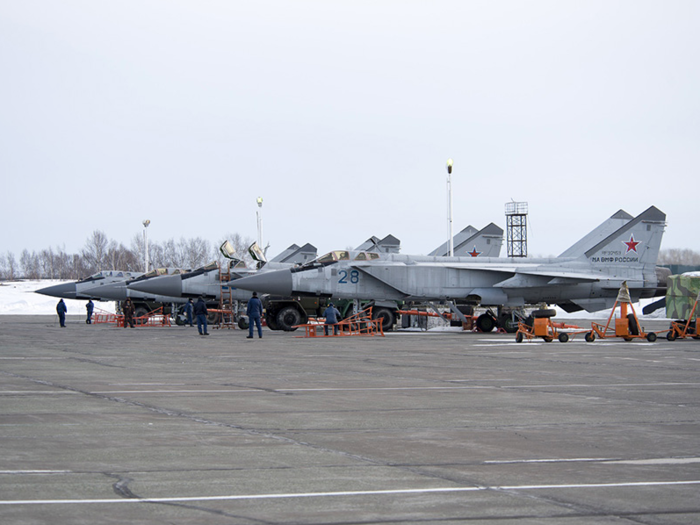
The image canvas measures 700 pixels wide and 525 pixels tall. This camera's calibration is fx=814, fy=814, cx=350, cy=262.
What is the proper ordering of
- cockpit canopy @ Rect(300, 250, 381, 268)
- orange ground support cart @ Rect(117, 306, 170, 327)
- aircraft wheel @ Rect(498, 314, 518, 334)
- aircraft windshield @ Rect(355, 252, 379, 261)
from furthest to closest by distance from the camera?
orange ground support cart @ Rect(117, 306, 170, 327) → aircraft wheel @ Rect(498, 314, 518, 334) → aircraft windshield @ Rect(355, 252, 379, 261) → cockpit canopy @ Rect(300, 250, 381, 268)

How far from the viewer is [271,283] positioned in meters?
27.0

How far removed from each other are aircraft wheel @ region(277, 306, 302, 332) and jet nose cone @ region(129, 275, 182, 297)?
232 inches

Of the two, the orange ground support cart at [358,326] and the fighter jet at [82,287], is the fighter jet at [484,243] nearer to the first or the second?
the orange ground support cart at [358,326]

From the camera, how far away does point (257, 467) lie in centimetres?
581

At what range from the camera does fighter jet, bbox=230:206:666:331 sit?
2741 centimetres

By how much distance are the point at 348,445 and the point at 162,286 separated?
2741 centimetres

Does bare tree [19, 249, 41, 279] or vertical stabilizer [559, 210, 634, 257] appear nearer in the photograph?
vertical stabilizer [559, 210, 634, 257]

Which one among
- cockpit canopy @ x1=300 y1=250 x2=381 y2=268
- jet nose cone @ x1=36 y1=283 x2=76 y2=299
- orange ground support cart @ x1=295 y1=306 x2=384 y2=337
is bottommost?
orange ground support cart @ x1=295 y1=306 x2=384 y2=337

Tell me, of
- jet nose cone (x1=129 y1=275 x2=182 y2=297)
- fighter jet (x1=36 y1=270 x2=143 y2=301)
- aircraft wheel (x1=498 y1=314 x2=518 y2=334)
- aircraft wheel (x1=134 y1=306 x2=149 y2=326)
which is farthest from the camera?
fighter jet (x1=36 y1=270 x2=143 y2=301)

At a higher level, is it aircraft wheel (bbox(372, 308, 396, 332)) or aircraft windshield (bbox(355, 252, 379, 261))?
aircraft windshield (bbox(355, 252, 379, 261))

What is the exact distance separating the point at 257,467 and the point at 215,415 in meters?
2.63

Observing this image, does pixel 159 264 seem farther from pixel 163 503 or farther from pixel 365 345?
pixel 163 503

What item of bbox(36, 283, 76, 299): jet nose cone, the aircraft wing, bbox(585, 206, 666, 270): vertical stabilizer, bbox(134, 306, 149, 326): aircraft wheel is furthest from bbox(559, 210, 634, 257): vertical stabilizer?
bbox(36, 283, 76, 299): jet nose cone

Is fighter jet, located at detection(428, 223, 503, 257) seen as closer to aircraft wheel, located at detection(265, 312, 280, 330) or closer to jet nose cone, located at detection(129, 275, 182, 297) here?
aircraft wheel, located at detection(265, 312, 280, 330)
